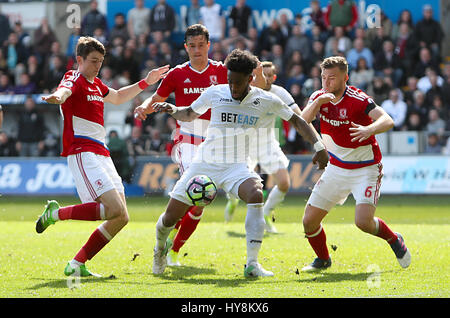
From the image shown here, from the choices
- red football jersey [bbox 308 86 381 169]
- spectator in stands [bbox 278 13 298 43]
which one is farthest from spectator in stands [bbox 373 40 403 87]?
red football jersey [bbox 308 86 381 169]

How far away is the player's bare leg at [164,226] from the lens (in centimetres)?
771

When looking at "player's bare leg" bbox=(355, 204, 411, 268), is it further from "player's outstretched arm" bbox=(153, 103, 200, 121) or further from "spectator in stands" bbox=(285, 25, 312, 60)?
"spectator in stands" bbox=(285, 25, 312, 60)

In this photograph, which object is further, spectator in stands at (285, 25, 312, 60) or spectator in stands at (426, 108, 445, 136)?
spectator in stands at (285, 25, 312, 60)

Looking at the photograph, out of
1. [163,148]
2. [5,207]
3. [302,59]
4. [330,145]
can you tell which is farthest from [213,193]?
[302,59]

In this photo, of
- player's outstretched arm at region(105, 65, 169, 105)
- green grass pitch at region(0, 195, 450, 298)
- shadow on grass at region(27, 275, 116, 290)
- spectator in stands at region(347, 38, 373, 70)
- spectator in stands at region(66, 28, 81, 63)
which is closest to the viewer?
green grass pitch at region(0, 195, 450, 298)

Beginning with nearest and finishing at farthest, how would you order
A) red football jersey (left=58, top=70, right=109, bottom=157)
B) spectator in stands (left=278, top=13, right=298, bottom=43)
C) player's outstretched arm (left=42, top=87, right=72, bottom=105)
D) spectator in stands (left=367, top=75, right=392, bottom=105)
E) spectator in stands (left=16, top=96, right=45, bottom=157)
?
player's outstretched arm (left=42, top=87, right=72, bottom=105)
red football jersey (left=58, top=70, right=109, bottom=157)
spectator in stands (left=367, top=75, right=392, bottom=105)
spectator in stands (left=16, top=96, right=45, bottom=157)
spectator in stands (left=278, top=13, right=298, bottom=43)

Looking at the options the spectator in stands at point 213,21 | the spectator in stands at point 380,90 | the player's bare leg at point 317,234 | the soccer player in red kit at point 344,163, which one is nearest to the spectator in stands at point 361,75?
the spectator in stands at point 380,90

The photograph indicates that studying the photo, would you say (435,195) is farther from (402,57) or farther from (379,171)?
(379,171)

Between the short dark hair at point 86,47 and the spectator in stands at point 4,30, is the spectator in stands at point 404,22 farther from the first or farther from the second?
the short dark hair at point 86,47

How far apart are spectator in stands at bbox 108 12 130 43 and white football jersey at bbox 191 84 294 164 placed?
14.7 meters

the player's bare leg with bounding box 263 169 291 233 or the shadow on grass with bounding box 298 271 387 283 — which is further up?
the player's bare leg with bounding box 263 169 291 233

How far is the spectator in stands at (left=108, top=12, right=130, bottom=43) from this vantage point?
71.9ft

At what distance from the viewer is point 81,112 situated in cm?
789

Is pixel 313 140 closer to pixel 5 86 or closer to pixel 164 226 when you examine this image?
pixel 164 226
